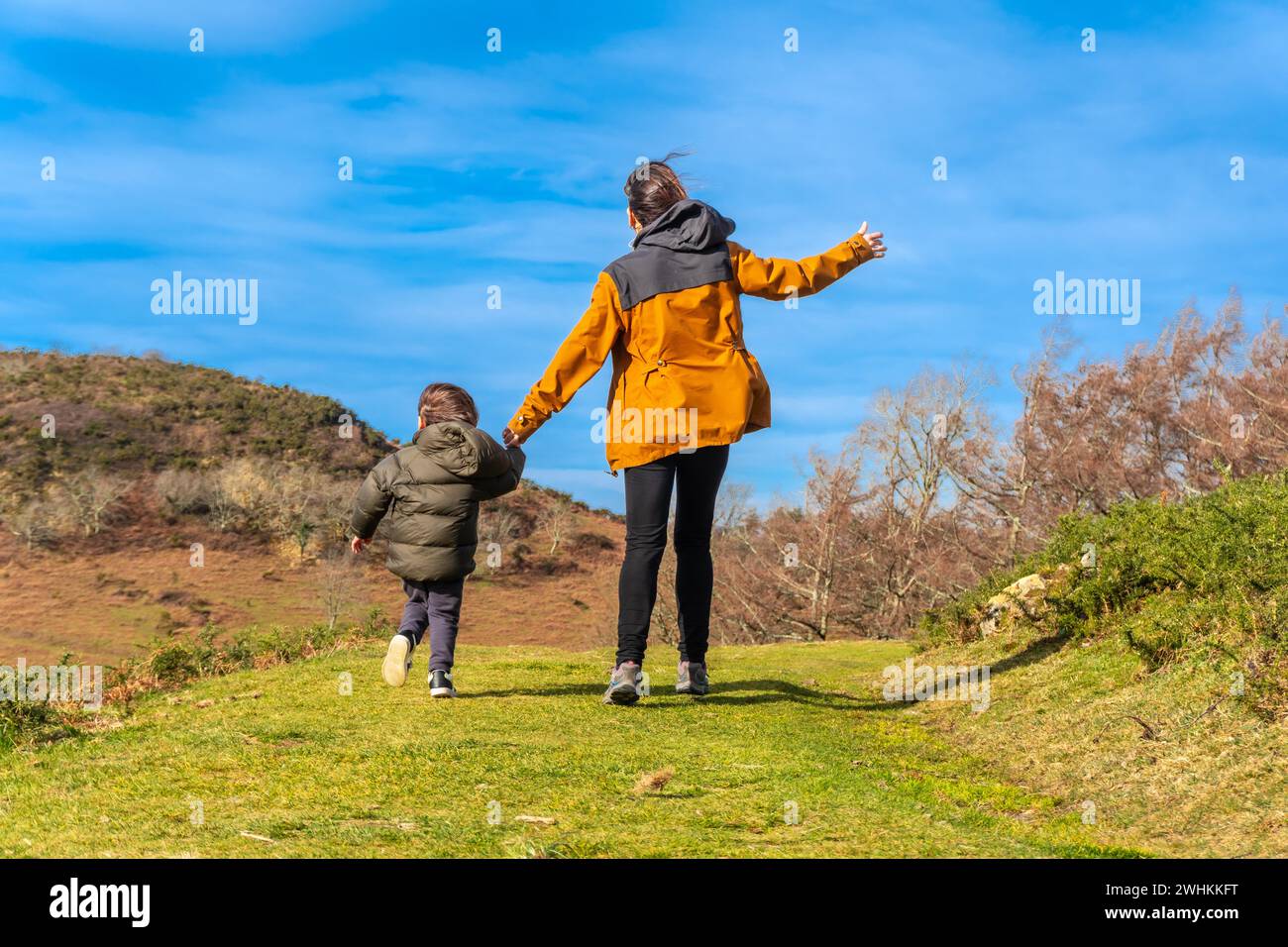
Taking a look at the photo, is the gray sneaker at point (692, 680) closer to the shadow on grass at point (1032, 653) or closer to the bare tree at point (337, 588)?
the shadow on grass at point (1032, 653)

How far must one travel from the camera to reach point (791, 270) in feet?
22.8

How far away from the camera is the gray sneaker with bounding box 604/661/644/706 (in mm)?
6949

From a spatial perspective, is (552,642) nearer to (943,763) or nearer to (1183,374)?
(1183,374)

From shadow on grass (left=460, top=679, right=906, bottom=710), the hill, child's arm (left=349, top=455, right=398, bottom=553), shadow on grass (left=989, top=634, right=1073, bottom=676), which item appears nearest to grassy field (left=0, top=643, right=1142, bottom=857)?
shadow on grass (left=460, top=679, right=906, bottom=710)

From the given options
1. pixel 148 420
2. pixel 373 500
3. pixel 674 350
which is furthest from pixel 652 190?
pixel 148 420

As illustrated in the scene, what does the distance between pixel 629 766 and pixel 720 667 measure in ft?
16.5

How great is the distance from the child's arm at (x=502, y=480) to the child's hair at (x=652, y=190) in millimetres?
1679

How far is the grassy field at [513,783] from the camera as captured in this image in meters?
4.11

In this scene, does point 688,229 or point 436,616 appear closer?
point 688,229

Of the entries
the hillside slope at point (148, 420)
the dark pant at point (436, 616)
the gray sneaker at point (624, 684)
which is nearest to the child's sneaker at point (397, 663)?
the dark pant at point (436, 616)

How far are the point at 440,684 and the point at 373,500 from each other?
1288 mm

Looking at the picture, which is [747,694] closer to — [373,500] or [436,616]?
[436,616]

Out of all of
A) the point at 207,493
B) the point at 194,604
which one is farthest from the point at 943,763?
the point at 207,493

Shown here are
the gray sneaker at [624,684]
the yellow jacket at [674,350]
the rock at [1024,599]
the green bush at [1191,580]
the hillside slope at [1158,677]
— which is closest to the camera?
the hillside slope at [1158,677]
